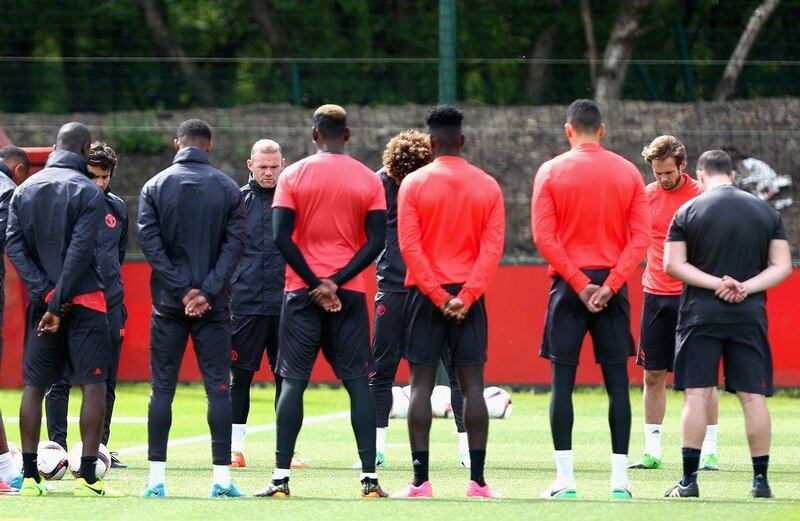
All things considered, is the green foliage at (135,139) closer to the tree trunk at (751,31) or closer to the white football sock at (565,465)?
the tree trunk at (751,31)

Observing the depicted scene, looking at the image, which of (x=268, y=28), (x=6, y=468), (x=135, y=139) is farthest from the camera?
(x=268, y=28)

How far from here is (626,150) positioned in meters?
20.4

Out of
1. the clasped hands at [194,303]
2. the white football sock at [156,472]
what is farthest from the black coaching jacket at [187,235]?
the white football sock at [156,472]

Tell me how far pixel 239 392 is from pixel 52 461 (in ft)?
4.81

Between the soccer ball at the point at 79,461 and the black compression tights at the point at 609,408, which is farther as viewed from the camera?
the soccer ball at the point at 79,461

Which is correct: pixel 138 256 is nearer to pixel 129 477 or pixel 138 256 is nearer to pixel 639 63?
pixel 639 63

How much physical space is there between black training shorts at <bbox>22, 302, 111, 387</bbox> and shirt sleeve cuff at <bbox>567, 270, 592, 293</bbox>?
2690mm

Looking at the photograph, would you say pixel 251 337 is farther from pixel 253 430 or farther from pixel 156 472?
pixel 253 430


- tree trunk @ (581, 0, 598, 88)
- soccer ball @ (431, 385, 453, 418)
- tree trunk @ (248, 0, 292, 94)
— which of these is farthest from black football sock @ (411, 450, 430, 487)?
tree trunk @ (248, 0, 292, 94)

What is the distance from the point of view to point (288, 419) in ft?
27.4

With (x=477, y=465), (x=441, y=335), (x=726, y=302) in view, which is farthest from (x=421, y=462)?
(x=726, y=302)

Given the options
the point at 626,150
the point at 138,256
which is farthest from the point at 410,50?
the point at 138,256

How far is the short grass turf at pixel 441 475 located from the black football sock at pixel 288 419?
0.31 metres

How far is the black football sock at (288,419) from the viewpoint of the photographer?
829cm
